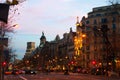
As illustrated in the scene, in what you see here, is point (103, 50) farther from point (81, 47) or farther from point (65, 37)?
point (65, 37)

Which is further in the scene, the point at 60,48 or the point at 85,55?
the point at 60,48

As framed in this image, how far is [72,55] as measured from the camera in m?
164

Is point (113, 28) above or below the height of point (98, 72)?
above

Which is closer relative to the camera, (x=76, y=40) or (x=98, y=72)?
(x=98, y=72)

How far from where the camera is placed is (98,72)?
94.4 meters

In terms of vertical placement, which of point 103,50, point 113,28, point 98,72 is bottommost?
point 98,72

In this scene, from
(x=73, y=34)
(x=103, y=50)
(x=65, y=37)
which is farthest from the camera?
(x=65, y=37)

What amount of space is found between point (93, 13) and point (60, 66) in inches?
2072

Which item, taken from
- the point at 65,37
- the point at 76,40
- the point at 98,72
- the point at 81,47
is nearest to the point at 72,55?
A: the point at 76,40

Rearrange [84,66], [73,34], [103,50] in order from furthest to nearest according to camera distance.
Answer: [73,34]
[84,66]
[103,50]

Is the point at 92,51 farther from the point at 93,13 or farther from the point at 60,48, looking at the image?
the point at 60,48

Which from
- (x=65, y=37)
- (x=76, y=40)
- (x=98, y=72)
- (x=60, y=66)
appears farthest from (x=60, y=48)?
(x=98, y=72)

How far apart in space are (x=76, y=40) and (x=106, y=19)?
31.7 meters

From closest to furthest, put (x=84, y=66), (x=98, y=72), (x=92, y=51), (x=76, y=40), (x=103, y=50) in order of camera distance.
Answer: (x=98, y=72) < (x=103, y=50) < (x=92, y=51) < (x=84, y=66) < (x=76, y=40)
